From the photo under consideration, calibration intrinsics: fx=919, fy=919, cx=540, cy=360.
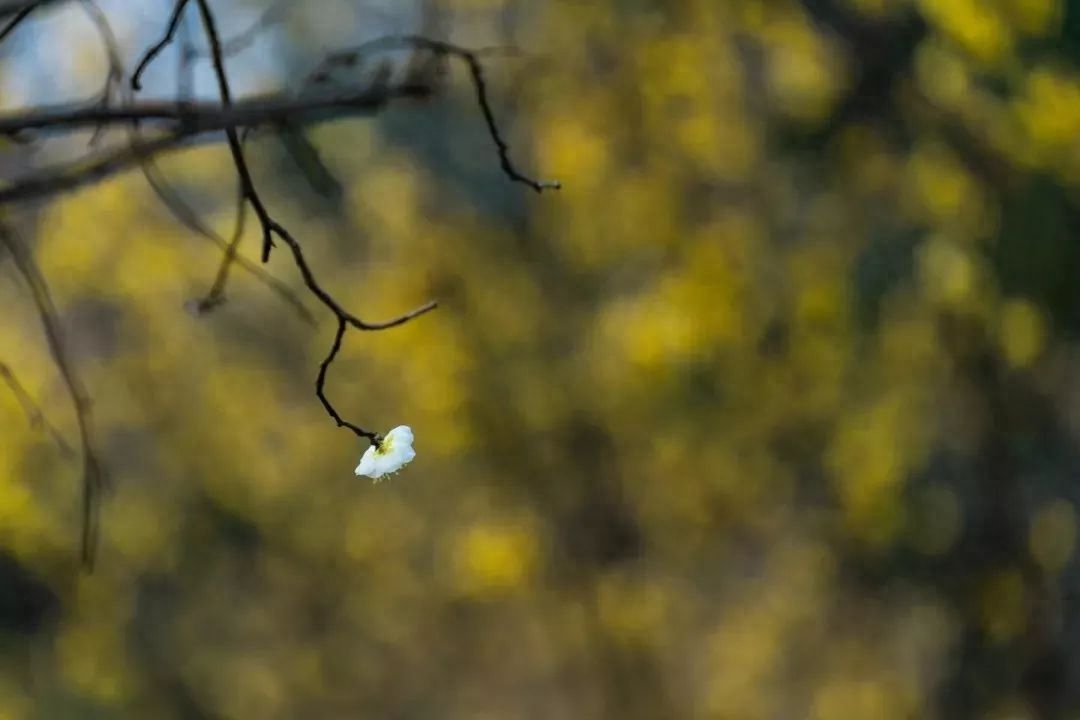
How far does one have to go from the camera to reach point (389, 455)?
1.47 ft

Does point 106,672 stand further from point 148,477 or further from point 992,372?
point 992,372

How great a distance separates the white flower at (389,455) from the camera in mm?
438

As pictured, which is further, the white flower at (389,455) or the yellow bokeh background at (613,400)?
the yellow bokeh background at (613,400)

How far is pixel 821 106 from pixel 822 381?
34cm

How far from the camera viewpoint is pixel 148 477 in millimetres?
1171

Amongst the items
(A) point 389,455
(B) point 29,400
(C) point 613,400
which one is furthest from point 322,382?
(C) point 613,400

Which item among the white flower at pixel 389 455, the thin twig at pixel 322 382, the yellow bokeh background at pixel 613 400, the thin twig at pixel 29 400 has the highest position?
the thin twig at pixel 322 382

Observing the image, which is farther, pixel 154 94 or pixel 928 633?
pixel 928 633

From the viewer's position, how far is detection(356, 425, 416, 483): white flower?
0.44 m

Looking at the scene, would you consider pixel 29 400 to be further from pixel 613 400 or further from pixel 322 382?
pixel 613 400

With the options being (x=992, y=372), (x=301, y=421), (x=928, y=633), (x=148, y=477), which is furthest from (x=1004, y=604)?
(x=148, y=477)

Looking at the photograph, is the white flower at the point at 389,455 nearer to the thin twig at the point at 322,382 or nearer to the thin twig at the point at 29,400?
the thin twig at the point at 322,382

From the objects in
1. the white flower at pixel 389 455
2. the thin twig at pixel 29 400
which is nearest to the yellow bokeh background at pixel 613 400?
the thin twig at pixel 29 400

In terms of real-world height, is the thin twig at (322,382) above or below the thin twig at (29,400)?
above
